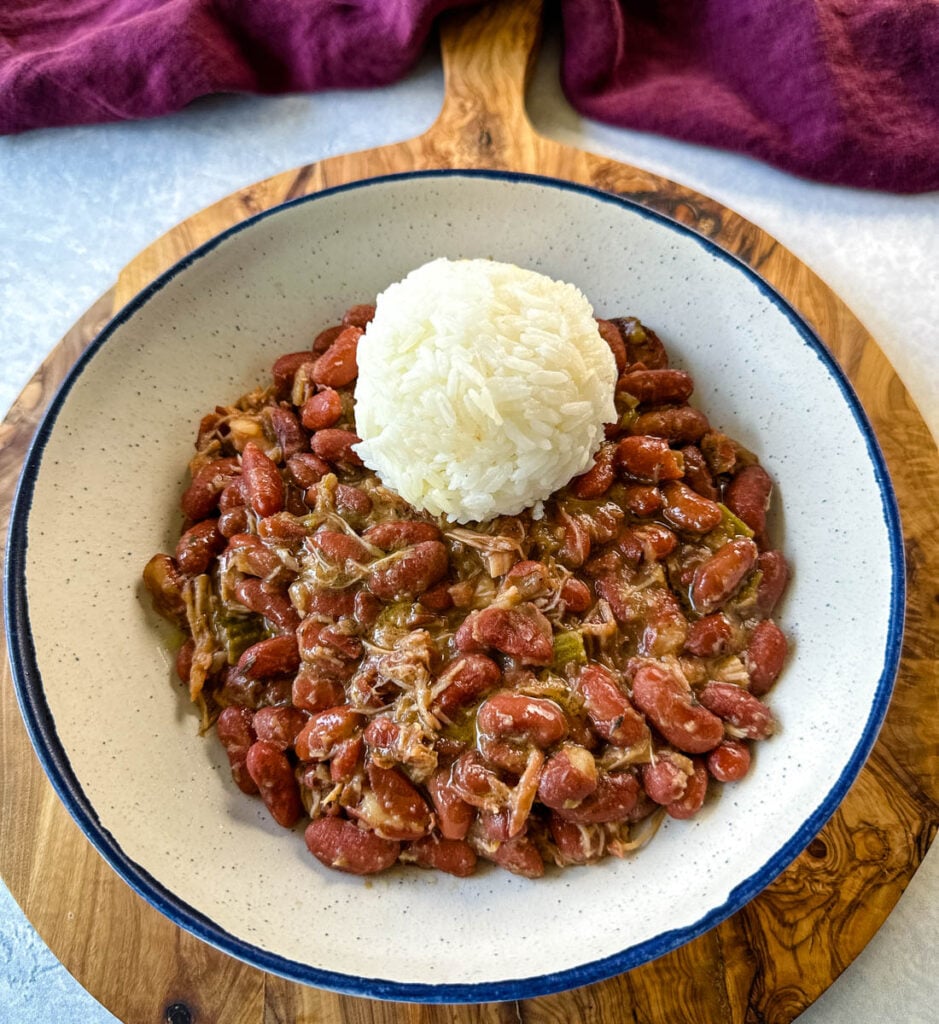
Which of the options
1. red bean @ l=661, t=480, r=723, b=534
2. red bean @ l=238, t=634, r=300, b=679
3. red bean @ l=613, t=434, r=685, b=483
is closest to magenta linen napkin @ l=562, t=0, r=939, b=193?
red bean @ l=613, t=434, r=685, b=483

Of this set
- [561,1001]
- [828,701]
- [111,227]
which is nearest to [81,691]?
[561,1001]

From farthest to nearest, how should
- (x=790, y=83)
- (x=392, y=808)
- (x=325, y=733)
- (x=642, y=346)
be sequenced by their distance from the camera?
(x=790, y=83), (x=642, y=346), (x=325, y=733), (x=392, y=808)

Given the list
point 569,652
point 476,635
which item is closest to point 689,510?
point 569,652

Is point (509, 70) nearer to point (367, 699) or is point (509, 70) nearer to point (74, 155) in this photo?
point (74, 155)

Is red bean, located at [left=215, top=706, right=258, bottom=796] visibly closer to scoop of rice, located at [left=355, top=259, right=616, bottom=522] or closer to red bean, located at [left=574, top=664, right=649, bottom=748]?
scoop of rice, located at [left=355, top=259, right=616, bottom=522]

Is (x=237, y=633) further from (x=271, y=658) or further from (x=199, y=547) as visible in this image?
(x=199, y=547)

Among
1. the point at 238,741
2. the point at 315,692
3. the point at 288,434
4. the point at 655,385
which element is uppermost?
the point at 655,385
